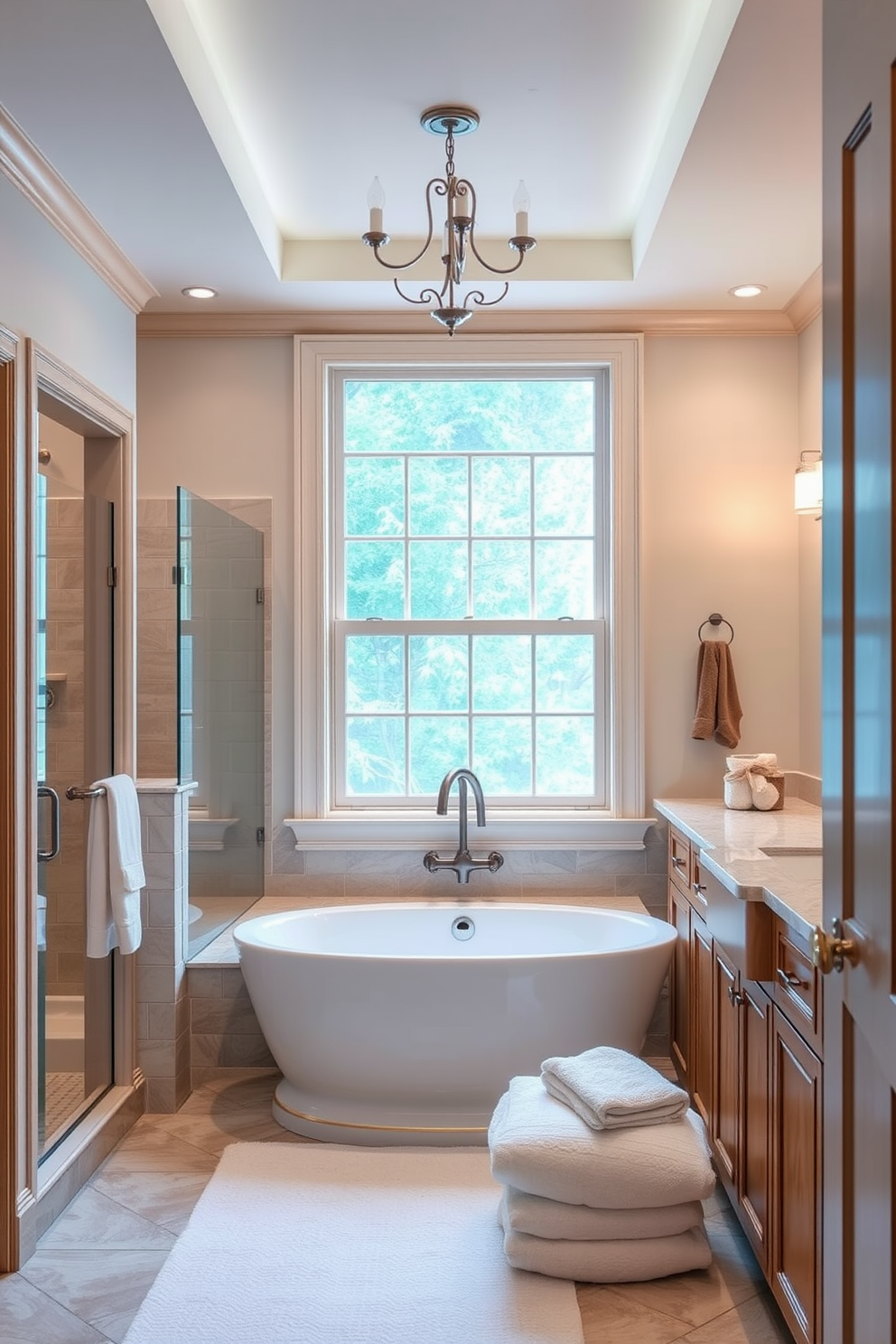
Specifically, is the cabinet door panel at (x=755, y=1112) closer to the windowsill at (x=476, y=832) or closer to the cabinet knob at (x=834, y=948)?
the cabinet knob at (x=834, y=948)

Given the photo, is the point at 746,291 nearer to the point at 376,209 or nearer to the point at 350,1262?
the point at 376,209

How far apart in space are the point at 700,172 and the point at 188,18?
4.19ft

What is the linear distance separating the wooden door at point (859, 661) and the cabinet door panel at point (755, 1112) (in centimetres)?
82

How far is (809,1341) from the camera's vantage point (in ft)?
6.07

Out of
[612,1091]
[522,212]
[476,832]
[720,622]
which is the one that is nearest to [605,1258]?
[612,1091]

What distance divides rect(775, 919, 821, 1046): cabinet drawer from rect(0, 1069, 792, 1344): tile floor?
30.0 inches

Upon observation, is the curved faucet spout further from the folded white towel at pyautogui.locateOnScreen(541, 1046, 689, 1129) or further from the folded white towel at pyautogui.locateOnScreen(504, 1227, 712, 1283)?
the folded white towel at pyautogui.locateOnScreen(504, 1227, 712, 1283)

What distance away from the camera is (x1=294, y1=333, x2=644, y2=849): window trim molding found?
3.94 meters

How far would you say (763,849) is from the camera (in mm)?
2791

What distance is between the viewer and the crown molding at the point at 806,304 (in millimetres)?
3535

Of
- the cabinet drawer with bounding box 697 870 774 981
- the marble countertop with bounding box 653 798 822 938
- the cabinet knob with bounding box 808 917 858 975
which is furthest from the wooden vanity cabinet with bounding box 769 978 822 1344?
the cabinet knob with bounding box 808 917 858 975

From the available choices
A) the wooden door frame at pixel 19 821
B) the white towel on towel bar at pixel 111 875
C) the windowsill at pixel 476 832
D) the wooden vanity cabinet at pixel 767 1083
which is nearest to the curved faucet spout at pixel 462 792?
the windowsill at pixel 476 832

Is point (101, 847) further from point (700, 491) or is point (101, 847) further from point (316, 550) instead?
point (700, 491)

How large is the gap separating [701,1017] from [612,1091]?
0.56 metres
